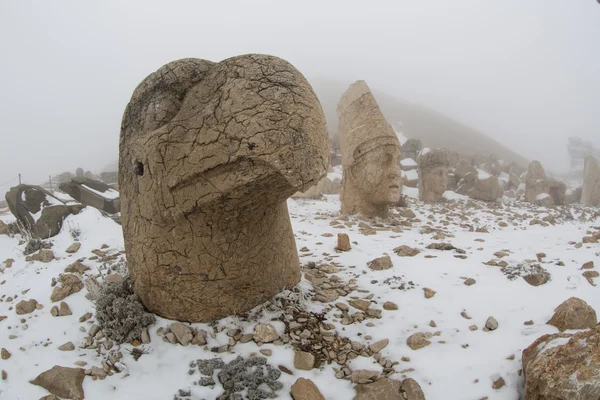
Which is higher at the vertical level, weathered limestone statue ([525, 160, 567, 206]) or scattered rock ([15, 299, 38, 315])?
scattered rock ([15, 299, 38, 315])

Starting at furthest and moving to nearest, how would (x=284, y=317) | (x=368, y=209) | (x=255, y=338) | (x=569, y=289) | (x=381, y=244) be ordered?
(x=368, y=209) → (x=381, y=244) → (x=569, y=289) → (x=284, y=317) → (x=255, y=338)

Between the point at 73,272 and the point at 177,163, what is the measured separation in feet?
6.10

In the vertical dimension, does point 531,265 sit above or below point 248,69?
below

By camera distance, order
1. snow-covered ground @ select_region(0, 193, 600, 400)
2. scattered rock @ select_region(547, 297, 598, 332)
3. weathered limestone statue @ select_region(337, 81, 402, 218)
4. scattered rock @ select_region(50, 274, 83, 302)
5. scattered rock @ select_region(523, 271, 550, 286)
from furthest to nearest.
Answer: weathered limestone statue @ select_region(337, 81, 402, 218) < scattered rock @ select_region(523, 271, 550, 286) < scattered rock @ select_region(50, 274, 83, 302) < scattered rock @ select_region(547, 297, 598, 332) < snow-covered ground @ select_region(0, 193, 600, 400)

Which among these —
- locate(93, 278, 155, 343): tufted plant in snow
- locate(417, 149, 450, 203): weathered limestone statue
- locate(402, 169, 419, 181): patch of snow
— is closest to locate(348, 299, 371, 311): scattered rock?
locate(93, 278, 155, 343): tufted plant in snow

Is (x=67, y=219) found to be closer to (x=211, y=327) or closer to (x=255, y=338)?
(x=211, y=327)

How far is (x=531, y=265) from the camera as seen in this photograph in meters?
3.36

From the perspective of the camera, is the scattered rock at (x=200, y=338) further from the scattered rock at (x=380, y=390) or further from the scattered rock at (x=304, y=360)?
the scattered rock at (x=380, y=390)

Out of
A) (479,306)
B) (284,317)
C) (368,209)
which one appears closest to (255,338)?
(284,317)

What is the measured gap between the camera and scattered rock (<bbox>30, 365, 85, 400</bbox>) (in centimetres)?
198

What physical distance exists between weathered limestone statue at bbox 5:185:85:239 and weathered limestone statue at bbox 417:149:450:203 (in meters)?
8.58

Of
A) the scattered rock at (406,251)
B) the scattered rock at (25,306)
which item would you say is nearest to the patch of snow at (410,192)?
the scattered rock at (406,251)

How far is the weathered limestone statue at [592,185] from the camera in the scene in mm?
12711

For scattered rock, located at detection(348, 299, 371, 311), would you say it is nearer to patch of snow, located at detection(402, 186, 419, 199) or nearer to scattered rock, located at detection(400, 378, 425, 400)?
scattered rock, located at detection(400, 378, 425, 400)
